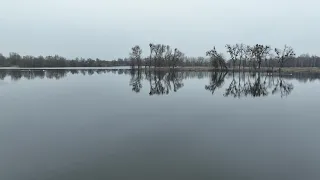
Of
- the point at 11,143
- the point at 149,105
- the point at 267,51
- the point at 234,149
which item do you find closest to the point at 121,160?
the point at 234,149

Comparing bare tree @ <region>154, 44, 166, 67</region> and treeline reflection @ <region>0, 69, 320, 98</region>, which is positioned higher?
bare tree @ <region>154, 44, 166, 67</region>

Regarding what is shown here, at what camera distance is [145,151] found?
9078mm

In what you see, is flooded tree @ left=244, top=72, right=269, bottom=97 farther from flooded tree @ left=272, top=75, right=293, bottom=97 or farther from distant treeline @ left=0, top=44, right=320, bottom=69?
distant treeline @ left=0, top=44, right=320, bottom=69

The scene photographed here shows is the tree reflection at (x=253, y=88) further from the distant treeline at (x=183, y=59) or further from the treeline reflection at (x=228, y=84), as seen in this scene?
the distant treeline at (x=183, y=59)

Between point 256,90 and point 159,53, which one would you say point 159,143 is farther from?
point 159,53

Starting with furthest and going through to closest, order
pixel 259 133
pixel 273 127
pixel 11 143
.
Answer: pixel 273 127
pixel 259 133
pixel 11 143

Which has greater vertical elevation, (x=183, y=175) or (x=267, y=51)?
(x=267, y=51)

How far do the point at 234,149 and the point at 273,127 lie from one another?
13.3 ft

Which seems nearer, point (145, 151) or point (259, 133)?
point (145, 151)

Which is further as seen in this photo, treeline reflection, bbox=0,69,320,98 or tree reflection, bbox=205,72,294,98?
A: treeline reflection, bbox=0,69,320,98

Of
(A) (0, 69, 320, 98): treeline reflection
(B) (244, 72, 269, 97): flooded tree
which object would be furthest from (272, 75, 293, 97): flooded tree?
(B) (244, 72, 269, 97): flooded tree


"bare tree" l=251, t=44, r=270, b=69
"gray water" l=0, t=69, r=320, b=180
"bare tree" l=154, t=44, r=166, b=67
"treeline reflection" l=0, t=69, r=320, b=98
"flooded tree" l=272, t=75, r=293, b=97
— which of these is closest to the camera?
"gray water" l=0, t=69, r=320, b=180

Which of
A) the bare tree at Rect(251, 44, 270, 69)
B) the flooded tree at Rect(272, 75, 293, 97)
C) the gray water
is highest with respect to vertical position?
the bare tree at Rect(251, 44, 270, 69)

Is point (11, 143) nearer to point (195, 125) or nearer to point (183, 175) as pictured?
point (183, 175)
